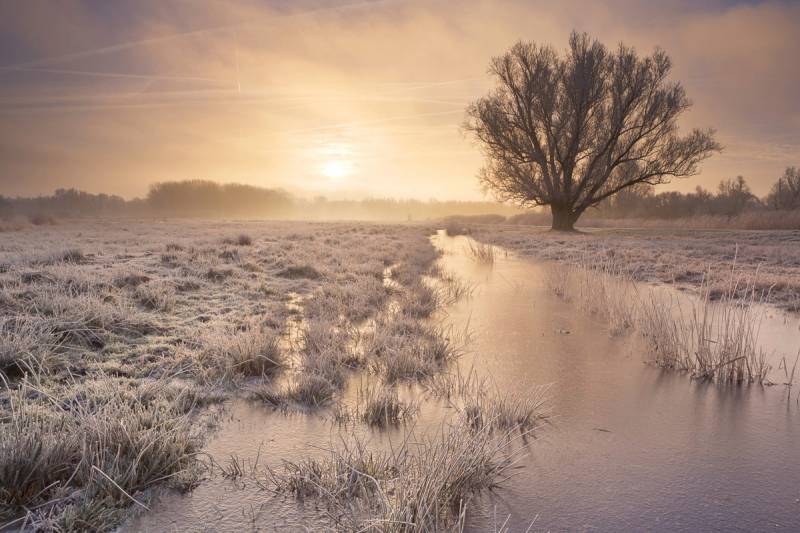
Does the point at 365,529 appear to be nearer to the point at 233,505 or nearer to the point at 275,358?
the point at 233,505

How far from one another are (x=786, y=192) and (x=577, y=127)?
158 ft

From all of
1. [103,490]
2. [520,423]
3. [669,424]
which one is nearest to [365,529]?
[103,490]

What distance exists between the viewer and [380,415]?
111 inches

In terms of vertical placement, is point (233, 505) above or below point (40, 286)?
below

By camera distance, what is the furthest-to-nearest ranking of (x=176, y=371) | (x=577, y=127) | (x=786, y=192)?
(x=786, y=192)
(x=577, y=127)
(x=176, y=371)

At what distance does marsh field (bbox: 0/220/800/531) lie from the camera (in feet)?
6.22

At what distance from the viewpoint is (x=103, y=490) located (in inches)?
75.3

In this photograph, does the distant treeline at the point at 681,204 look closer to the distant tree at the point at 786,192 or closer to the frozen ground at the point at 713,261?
the distant tree at the point at 786,192

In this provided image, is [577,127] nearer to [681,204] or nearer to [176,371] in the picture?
[176,371]

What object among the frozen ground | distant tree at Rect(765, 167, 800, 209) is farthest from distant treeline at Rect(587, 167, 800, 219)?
the frozen ground

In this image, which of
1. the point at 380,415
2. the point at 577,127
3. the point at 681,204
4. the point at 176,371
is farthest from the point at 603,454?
the point at 681,204

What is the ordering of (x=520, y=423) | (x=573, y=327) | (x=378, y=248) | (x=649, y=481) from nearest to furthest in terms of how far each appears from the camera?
(x=649, y=481)
(x=520, y=423)
(x=573, y=327)
(x=378, y=248)

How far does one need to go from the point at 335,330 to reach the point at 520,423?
2.62 metres

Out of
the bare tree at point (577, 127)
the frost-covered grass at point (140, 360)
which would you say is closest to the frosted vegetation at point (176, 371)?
the frost-covered grass at point (140, 360)
